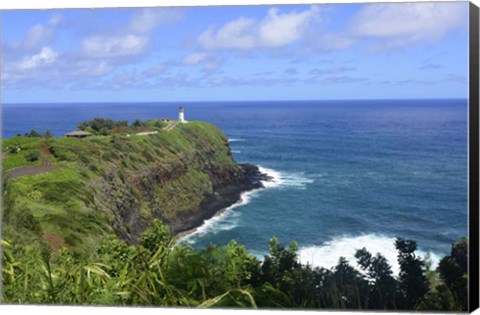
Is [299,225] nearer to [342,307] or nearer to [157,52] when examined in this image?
[342,307]

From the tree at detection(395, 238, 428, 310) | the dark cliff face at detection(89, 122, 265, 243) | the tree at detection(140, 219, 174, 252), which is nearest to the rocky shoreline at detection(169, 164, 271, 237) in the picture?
the dark cliff face at detection(89, 122, 265, 243)

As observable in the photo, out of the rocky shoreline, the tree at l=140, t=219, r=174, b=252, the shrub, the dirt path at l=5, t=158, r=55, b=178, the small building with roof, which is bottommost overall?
the tree at l=140, t=219, r=174, b=252

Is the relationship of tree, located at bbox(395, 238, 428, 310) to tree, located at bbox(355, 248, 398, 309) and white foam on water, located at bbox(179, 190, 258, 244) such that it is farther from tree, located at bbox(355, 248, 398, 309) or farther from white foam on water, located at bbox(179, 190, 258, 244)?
white foam on water, located at bbox(179, 190, 258, 244)

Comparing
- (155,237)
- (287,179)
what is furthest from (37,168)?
(287,179)

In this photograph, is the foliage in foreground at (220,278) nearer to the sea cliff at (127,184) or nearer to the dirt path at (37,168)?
the sea cliff at (127,184)

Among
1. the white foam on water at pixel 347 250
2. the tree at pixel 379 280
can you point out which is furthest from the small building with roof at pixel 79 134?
the tree at pixel 379 280

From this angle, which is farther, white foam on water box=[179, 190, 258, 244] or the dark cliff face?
white foam on water box=[179, 190, 258, 244]

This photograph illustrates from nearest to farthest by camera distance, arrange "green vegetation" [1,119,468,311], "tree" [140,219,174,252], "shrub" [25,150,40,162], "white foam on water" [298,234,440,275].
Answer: "green vegetation" [1,119,468,311], "white foam on water" [298,234,440,275], "tree" [140,219,174,252], "shrub" [25,150,40,162]
